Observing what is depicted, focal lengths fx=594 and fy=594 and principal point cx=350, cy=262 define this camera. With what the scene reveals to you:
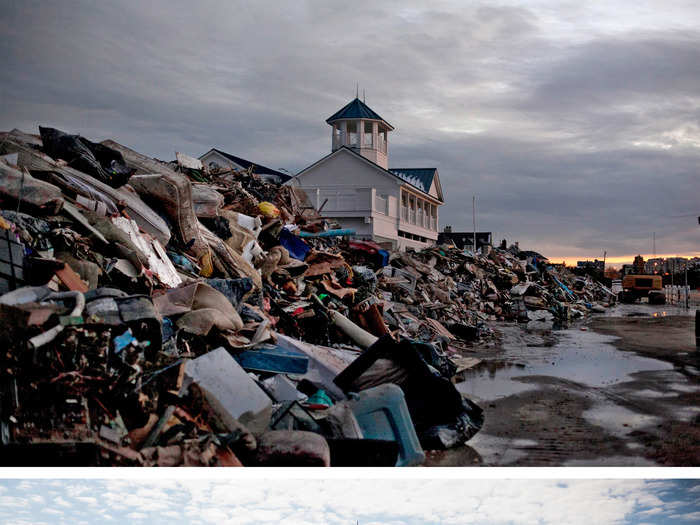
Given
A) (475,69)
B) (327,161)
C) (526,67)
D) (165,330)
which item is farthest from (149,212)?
(327,161)

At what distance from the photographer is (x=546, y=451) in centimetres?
355

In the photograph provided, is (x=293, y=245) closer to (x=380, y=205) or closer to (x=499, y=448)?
(x=499, y=448)

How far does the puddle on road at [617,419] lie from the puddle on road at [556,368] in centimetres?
82

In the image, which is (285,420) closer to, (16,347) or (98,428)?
(98,428)

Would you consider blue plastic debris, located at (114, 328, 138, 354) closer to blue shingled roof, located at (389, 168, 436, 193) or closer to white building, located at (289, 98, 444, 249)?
blue shingled roof, located at (389, 168, 436, 193)

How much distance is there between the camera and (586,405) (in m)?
4.44

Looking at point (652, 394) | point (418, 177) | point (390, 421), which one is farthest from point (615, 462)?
point (418, 177)

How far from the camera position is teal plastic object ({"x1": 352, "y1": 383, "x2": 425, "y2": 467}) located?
11.1ft

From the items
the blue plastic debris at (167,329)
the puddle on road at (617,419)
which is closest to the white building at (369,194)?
the puddle on road at (617,419)

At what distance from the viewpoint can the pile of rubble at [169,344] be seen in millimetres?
2881

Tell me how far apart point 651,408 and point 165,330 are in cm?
340

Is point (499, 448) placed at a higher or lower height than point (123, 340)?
lower

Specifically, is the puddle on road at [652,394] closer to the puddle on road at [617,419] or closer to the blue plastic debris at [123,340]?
the puddle on road at [617,419]

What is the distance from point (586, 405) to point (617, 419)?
1.37 ft
